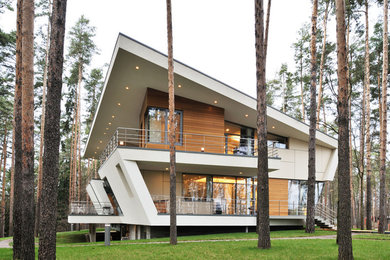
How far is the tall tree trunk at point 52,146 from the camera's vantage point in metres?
5.95

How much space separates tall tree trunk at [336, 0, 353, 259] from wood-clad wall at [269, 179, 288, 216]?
14002 mm

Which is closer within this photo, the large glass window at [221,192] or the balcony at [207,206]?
the balcony at [207,206]

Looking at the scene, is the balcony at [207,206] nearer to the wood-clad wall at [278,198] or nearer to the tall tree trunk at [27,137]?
the wood-clad wall at [278,198]

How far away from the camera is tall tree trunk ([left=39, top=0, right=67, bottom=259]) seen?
5.95 meters

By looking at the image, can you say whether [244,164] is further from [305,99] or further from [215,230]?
[305,99]

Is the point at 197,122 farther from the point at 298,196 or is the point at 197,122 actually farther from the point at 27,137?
the point at 27,137

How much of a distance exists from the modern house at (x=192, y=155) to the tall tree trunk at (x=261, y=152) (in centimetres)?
Answer: 599

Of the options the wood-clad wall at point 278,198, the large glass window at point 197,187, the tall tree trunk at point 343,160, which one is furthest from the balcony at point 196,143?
the tall tree trunk at point 343,160

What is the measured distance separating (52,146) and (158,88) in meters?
12.1

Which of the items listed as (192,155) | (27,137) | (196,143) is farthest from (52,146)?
(196,143)

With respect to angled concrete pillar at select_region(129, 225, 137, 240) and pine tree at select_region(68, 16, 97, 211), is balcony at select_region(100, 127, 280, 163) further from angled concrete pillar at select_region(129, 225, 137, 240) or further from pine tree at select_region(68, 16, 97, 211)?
pine tree at select_region(68, 16, 97, 211)

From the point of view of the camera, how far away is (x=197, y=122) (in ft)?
61.3

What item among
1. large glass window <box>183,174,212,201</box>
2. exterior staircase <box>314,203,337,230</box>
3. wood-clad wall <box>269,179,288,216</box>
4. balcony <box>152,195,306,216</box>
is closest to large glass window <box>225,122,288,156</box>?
wood-clad wall <box>269,179,288,216</box>

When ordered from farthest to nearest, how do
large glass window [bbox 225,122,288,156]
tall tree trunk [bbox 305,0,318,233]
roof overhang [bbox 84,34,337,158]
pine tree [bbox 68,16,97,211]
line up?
pine tree [bbox 68,16,97,211]
large glass window [bbox 225,122,288,156]
roof overhang [bbox 84,34,337,158]
tall tree trunk [bbox 305,0,318,233]
